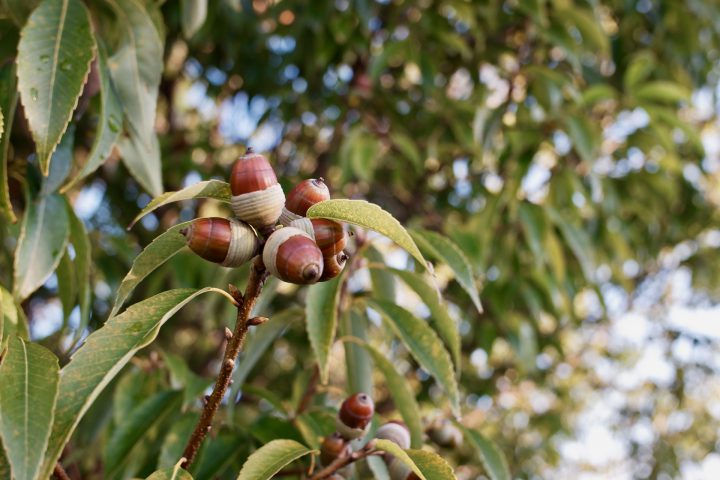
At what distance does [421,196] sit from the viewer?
273cm

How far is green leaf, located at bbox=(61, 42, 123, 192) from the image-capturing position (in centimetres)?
107

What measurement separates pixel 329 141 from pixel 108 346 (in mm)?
2084

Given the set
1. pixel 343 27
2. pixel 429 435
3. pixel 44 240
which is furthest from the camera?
pixel 343 27

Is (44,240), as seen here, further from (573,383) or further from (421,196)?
(573,383)

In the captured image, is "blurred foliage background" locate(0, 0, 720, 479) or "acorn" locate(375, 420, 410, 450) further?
"blurred foliage background" locate(0, 0, 720, 479)

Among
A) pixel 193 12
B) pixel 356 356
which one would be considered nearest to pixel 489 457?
pixel 356 356

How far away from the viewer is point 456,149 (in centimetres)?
238

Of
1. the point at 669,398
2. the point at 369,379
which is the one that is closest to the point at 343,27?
the point at 369,379

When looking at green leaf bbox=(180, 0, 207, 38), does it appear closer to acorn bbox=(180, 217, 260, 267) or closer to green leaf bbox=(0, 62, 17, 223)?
green leaf bbox=(0, 62, 17, 223)

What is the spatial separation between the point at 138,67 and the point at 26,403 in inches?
26.1

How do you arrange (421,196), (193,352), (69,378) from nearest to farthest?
(69,378)
(421,196)
(193,352)

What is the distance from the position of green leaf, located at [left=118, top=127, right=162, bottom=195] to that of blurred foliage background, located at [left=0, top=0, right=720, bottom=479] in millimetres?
228

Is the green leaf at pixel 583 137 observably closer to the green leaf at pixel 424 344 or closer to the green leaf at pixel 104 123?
the green leaf at pixel 424 344

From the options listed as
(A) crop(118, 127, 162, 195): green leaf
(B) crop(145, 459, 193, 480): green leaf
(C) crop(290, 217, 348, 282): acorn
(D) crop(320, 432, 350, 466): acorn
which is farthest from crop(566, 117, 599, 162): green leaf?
(B) crop(145, 459, 193, 480): green leaf
